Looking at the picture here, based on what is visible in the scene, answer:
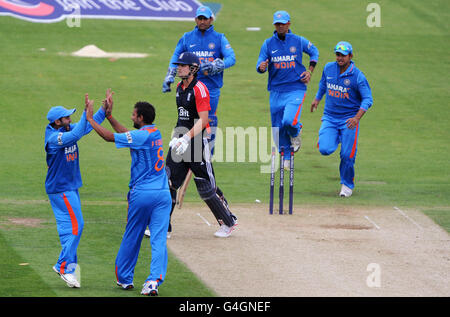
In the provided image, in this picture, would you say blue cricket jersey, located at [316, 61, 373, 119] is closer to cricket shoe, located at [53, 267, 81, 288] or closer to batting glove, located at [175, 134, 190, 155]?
batting glove, located at [175, 134, 190, 155]

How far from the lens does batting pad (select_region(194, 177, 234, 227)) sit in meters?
11.1

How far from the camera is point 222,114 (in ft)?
63.9

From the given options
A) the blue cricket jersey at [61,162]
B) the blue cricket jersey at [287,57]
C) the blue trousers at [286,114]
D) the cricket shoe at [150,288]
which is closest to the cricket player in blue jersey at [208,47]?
the blue cricket jersey at [287,57]

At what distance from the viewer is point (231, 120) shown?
62.6 ft

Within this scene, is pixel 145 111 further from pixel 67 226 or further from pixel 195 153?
pixel 195 153

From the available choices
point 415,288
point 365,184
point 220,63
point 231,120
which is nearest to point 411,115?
point 231,120

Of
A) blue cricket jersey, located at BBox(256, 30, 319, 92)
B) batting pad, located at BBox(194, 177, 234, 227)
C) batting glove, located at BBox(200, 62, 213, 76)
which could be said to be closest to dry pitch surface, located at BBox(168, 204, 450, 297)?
batting pad, located at BBox(194, 177, 234, 227)

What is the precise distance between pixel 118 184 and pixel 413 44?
13.5 meters

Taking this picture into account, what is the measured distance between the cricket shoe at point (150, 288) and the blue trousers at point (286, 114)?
636 centimetres

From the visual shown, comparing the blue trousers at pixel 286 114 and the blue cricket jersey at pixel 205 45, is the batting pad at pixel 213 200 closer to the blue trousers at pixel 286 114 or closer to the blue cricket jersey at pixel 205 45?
the blue cricket jersey at pixel 205 45

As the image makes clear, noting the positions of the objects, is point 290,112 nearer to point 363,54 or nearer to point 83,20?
point 363,54

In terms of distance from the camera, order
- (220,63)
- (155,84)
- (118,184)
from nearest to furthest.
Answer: (220,63) < (118,184) < (155,84)

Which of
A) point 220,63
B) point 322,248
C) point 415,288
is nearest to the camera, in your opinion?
point 415,288

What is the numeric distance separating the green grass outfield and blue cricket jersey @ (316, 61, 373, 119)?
1.32 m
